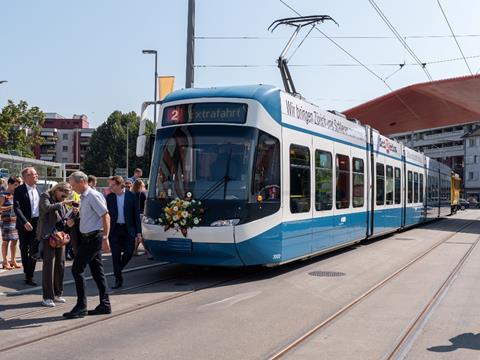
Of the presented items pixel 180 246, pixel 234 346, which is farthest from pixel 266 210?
pixel 234 346

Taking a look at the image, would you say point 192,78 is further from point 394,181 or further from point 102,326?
point 102,326

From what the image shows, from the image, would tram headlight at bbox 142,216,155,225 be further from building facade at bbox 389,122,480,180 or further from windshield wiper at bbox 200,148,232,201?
building facade at bbox 389,122,480,180

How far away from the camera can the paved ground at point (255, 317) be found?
587cm

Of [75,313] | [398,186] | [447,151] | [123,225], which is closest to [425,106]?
[398,186]

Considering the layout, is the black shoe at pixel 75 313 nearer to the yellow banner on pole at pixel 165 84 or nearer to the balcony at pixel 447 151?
the yellow banner on pole at pixel 165 84

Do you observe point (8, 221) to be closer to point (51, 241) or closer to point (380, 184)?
point (51, 241)

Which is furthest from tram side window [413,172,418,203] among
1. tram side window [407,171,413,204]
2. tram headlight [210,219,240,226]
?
tram headlight [210,219,240,226]

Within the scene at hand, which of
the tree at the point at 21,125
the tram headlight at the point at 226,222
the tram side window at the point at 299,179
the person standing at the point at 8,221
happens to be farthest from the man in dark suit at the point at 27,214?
the tree at the point at 21,125

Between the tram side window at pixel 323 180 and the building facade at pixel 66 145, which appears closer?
the tram side window at pixel 323 180

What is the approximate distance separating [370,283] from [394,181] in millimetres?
9292

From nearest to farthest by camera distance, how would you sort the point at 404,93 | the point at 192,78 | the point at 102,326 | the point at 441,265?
the point at 102,326 < the point at 441,265 < the point at 192,78 < the point at 404,93

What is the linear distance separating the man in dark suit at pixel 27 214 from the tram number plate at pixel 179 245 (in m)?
2.08

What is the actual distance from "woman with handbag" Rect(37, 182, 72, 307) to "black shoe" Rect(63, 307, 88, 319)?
721 millimetres

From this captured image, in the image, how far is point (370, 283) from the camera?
33.3 feet
